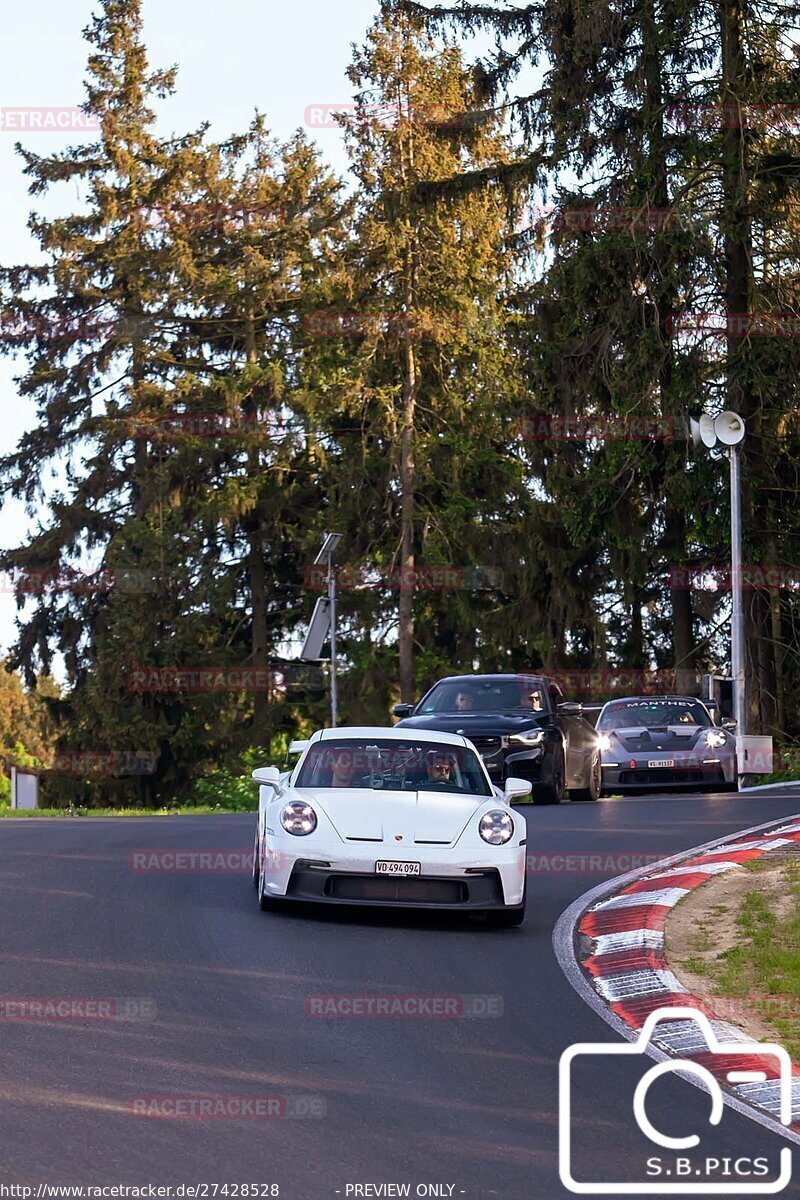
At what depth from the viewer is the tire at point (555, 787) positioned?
22.9 meters

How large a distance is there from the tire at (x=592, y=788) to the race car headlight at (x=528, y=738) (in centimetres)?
200

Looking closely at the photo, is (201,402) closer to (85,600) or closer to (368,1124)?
(85,600)

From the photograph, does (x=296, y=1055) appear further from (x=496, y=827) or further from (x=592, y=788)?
(x=592, y=788)

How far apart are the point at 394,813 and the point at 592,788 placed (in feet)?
41.2

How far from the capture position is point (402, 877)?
12.2 meters

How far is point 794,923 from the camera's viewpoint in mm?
11945
